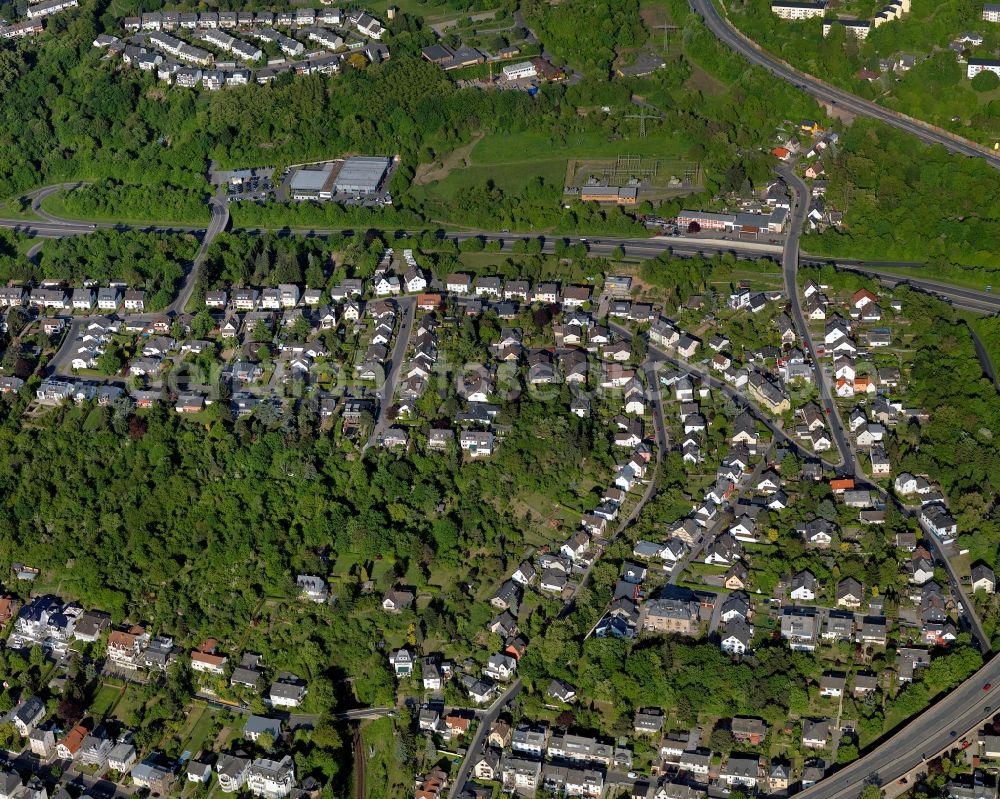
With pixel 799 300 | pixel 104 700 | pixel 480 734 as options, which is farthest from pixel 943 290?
pixel 104 700

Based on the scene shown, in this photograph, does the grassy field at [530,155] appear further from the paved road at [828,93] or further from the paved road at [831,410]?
the paved road at [828,93]

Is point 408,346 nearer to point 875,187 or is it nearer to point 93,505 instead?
point 93,505

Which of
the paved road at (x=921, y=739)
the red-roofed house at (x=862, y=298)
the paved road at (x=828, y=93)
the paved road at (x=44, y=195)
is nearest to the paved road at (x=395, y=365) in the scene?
the red-roofed house at (x=862, y=298)

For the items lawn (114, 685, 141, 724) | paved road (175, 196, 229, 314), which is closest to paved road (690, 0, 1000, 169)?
paved road (175, 196, 229, 314)

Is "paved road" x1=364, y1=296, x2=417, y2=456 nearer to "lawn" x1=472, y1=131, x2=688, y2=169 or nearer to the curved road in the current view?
the curved road

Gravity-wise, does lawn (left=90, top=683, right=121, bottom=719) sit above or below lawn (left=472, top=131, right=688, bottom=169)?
below
